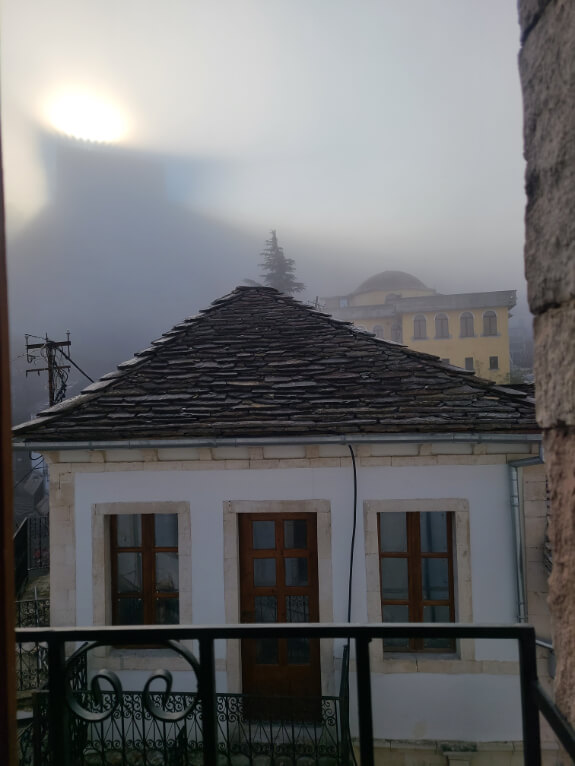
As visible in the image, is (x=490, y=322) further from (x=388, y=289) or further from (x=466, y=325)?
(x=388, y=289)

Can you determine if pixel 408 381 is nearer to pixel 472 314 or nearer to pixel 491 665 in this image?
pixel 491 665

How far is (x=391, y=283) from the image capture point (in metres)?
43.8

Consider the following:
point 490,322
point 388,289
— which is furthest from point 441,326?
point 388,289

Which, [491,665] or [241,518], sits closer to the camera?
[491,665]

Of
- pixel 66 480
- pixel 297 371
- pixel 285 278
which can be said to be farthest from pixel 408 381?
pixel 285 278

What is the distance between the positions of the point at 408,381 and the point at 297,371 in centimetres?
128

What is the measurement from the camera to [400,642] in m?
5.42

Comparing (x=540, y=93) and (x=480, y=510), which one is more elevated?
(x=540, y=93)

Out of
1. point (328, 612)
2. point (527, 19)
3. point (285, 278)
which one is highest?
point (285, 278)

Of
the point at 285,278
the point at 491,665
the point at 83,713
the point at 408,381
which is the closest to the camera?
the point at 83,713

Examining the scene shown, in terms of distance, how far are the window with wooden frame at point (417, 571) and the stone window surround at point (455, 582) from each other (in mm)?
117

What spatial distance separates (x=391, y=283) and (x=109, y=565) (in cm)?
Answer: 4113

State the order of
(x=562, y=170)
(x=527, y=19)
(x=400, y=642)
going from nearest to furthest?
(x=562, y=170) → (x=527, y=19) → (x=400, y=642)

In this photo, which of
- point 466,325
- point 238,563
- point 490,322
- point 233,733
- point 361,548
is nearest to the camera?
point 233,733
